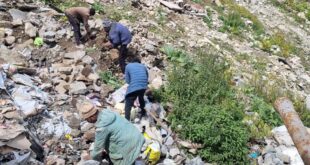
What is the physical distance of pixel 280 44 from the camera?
475 inches

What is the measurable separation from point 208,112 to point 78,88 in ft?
7.33

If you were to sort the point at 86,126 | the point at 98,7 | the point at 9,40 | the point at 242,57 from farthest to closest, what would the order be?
the point at 242,57 → the point at 98,7 → the point at 9,40 → the point at 86,126

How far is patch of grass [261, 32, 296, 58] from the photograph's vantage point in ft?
38.5

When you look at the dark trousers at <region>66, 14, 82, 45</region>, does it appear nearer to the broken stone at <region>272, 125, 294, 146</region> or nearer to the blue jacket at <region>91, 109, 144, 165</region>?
the blue jacket at <region>91, 109, 144, 165</region>

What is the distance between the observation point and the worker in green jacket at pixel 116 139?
16.3ft

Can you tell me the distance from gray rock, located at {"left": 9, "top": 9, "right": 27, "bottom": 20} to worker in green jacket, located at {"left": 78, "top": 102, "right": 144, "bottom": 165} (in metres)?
4.49

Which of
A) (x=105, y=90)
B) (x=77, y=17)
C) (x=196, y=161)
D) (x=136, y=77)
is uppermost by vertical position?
(x=136, y=77)

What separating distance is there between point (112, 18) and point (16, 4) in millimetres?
2107

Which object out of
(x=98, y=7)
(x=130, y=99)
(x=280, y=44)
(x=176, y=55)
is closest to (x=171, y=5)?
(x=98, y=7)

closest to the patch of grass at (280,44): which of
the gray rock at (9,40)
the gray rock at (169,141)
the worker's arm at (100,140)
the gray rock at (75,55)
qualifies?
the gray rock at (75,55)

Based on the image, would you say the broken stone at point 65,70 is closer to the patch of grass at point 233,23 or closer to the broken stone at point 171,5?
the broken stone at point 171,5

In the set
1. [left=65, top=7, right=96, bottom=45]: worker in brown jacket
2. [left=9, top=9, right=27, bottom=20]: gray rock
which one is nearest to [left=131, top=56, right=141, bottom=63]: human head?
[left=65, top=7, right=96, bottom=45]: worker in brown jacket

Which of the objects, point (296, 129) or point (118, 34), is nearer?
point (296, 129)

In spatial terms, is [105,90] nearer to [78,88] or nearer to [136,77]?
[78,88]
